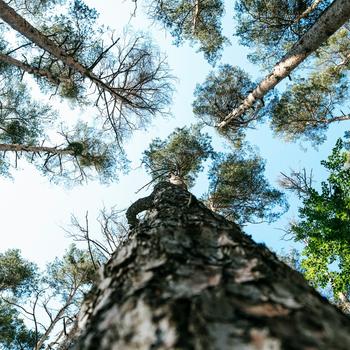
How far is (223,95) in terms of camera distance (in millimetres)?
12547

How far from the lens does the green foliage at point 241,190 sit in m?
11.7

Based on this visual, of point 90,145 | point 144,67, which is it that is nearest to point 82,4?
point 144,67

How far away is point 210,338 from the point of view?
0.96 m

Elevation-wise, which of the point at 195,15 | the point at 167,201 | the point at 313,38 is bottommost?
the point at 167,201

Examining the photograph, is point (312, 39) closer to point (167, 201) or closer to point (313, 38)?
point (313, 38)

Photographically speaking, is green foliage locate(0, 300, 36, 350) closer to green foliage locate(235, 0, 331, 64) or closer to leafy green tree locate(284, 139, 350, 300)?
leafy green tree locate(284, 139, 350, 300)

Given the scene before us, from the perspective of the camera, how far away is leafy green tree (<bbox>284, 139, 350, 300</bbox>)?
6.69 m

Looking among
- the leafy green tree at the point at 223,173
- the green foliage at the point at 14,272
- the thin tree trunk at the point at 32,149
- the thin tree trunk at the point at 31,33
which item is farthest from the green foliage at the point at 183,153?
the green foliage at the point at 14,272

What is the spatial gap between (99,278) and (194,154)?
32.1 ft

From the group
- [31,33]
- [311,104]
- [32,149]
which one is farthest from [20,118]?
[311,104]

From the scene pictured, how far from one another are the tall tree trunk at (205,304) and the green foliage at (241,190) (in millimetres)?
9950

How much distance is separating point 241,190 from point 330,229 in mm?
5169

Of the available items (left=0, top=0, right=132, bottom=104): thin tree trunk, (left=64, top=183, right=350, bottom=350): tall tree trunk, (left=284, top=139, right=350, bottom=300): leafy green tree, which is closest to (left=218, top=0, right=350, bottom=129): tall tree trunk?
(left=284, top=139, right=350, bottom=300): leafy green tree

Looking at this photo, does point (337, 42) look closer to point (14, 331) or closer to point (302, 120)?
point (302, 120)
